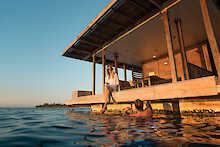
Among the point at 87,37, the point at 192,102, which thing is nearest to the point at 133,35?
the point at 87,37

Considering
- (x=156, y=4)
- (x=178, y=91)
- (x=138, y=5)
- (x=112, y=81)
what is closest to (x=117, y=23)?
(x=138, y=5)

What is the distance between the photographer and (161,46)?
995cm

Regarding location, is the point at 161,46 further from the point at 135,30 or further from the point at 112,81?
the point at 112,81

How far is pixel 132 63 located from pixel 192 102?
962 centimetres

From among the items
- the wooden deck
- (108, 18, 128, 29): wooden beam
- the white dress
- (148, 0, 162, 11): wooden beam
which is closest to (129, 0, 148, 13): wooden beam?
(148, 0, 162, 11): wooden beam

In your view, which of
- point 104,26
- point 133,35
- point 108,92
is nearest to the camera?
point 108,92

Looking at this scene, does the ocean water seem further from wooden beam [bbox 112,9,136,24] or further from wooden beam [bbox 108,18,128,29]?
wooden beam [bbox 108,18,128,29]

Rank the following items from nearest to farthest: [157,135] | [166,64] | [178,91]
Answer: [157,135] → [178,91] → [166,64]

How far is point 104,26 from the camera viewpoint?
7.87 metres

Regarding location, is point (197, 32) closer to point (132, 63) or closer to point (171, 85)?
point (171, 85)

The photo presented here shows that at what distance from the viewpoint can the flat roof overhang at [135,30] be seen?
6203 mm

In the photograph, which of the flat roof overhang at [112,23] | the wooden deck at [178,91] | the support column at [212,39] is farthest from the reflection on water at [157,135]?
the flat roof overhang at [112,23]

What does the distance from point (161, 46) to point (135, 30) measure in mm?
3305

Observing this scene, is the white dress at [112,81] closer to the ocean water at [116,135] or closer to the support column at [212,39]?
the ocean water at [116,135]
